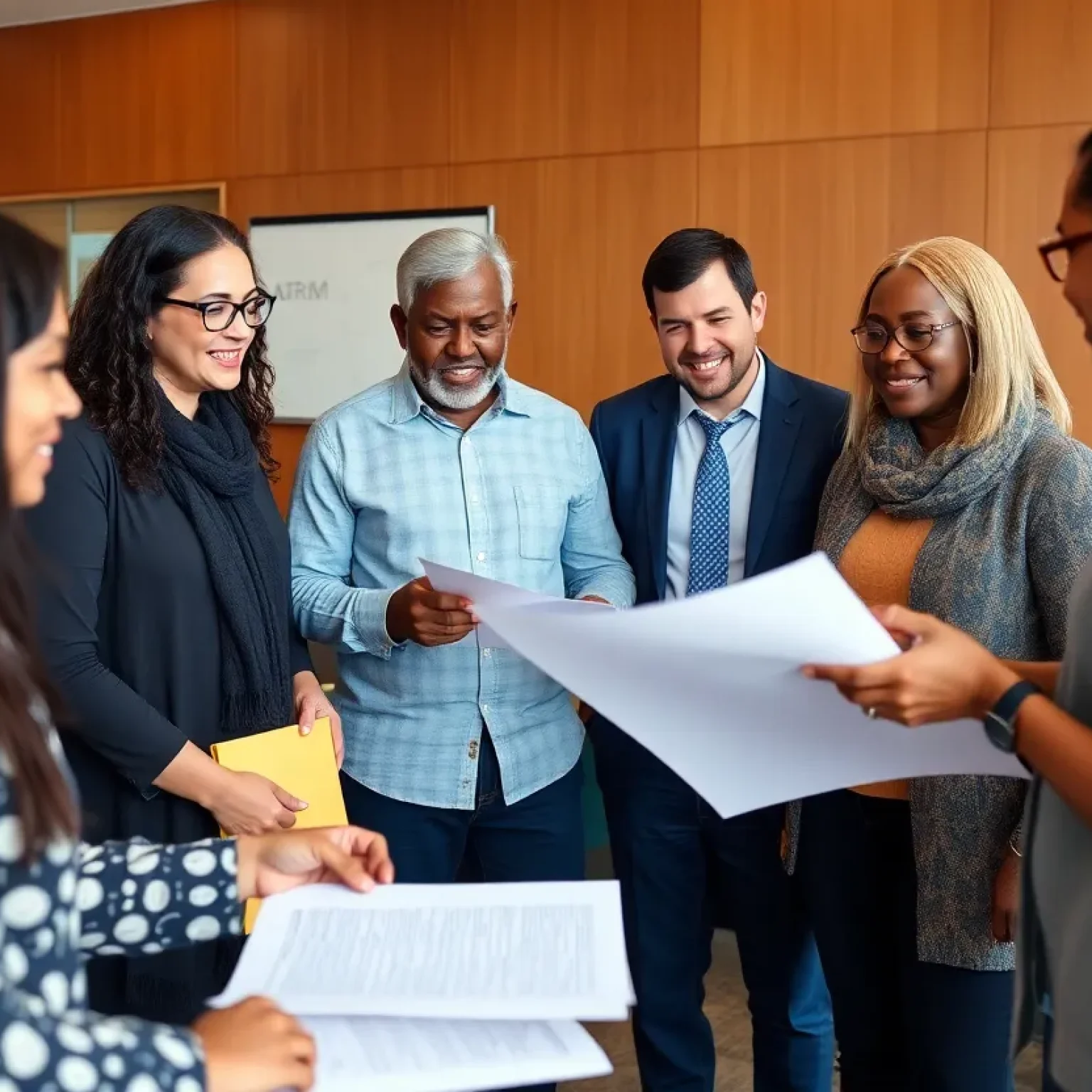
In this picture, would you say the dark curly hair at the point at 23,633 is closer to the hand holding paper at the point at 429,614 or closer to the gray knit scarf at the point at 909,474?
the hand holding paper at the point at 429,614

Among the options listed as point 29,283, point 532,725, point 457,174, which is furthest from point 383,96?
point 29,283

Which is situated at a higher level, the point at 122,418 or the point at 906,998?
the point at 122,418

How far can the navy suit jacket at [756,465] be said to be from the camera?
7.77 feet

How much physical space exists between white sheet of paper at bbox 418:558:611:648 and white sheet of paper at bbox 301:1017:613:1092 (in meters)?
0.41

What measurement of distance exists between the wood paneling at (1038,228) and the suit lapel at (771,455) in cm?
266

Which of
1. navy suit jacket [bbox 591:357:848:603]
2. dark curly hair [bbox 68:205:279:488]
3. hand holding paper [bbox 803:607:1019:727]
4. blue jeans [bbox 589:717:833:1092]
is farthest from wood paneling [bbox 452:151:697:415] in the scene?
hand holding paper [bbox 803:607:1019:727]

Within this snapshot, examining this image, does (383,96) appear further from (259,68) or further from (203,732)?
(203,732)

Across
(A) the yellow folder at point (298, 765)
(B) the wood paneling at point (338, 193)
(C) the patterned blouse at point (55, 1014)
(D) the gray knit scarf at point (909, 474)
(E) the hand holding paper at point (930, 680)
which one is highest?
(B) the wood paneling at point (338, 193)

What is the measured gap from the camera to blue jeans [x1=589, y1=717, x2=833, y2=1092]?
2412 mm

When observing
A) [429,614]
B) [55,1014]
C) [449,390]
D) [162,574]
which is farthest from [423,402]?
[55,1014]

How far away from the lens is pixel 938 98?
494 cm

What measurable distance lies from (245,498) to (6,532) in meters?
1.16

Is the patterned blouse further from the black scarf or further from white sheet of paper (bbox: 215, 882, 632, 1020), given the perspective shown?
the black scarf

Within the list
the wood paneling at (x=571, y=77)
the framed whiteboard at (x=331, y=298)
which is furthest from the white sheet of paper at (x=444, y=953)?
the framed whiteboard at (x=331, y=298)
